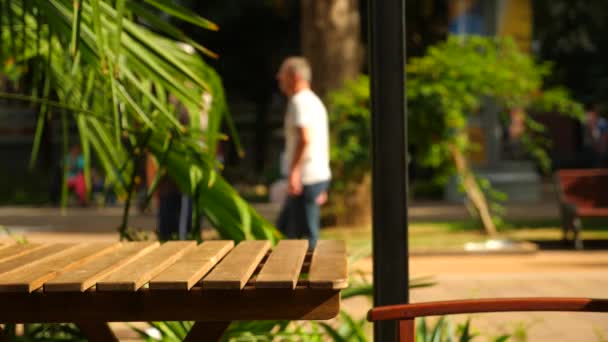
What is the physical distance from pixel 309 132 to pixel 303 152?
14cm

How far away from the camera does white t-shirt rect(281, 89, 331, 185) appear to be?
863 cm

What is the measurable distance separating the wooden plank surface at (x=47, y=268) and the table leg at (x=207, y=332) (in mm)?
338

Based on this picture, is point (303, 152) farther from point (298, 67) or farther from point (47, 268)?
point (47, 268)

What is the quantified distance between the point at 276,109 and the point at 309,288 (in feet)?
120

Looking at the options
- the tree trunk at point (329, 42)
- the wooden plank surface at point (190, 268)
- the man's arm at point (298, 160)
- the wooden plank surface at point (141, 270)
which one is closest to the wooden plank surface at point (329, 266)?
the wooden plank surface at point (190, 268)

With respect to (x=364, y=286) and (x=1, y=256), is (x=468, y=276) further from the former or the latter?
(x=1, y=256)

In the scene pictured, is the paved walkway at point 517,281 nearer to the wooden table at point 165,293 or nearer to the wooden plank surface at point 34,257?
the wooden table at point 165,293

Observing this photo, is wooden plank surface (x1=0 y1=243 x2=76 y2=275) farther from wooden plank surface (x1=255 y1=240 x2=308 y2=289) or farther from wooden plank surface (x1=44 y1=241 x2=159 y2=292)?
wooden plank surface (x1=255 y1=240 x2=308 y2=289)

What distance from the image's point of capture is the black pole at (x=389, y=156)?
11.8ft

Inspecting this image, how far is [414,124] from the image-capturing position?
566 inches

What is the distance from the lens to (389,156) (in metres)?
3.62

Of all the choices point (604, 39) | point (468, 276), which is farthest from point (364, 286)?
point (604, 39)

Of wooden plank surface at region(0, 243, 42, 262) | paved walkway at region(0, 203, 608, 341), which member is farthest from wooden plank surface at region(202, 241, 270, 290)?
paved walkway at region(0, 203, 608, 341)

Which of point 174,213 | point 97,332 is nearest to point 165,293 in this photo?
point 97,332
